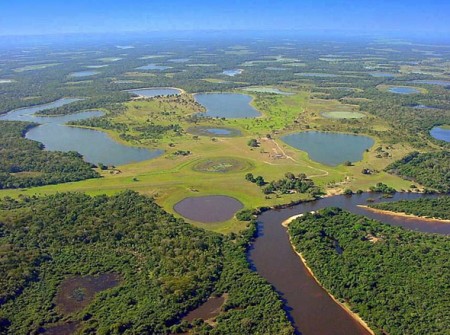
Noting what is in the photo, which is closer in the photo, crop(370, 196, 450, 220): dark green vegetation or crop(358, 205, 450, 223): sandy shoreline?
crop(358, 205, 450, 223): sandy shoreline

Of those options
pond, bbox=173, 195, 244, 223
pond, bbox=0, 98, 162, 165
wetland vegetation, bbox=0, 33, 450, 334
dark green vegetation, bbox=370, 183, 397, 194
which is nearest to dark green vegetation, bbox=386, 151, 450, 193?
wetland vegetation, bbox=0, 33, 450, 334

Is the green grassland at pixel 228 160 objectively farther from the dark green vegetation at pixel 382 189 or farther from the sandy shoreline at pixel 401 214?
the sandy shoreline at pixel 401 214

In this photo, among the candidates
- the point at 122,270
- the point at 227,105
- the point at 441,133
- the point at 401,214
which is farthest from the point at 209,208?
the point at 227,105

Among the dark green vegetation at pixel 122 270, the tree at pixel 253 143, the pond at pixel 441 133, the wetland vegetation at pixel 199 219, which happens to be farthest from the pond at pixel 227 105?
the dark green vegetation at pixel 122 270

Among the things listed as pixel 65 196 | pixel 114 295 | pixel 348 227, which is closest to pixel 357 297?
pixel 348 227

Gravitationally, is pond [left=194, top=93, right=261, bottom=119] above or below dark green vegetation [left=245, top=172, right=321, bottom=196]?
below

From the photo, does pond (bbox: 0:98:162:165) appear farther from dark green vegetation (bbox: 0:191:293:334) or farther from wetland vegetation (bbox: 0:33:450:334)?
dark green vegetation (bbox: 0:191:293:334)
